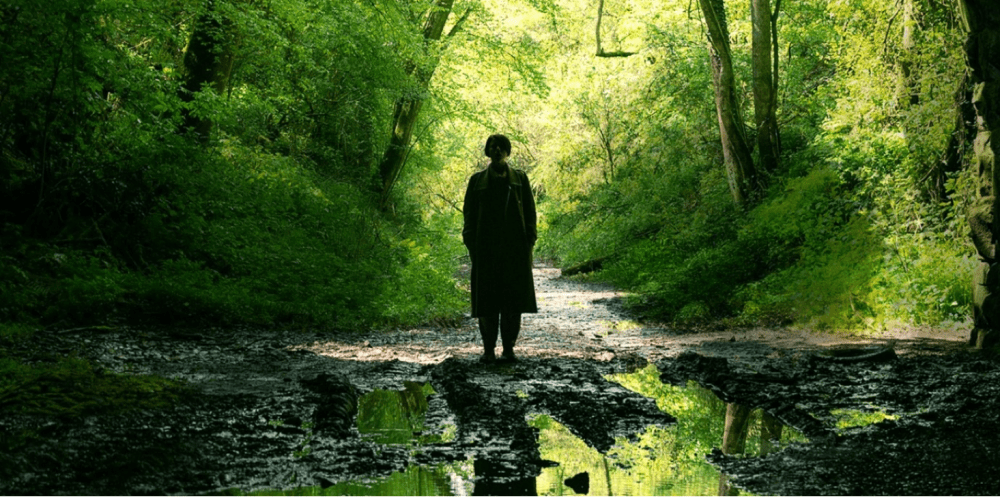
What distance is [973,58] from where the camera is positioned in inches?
330

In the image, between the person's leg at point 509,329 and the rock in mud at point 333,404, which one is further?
the person's leg at point 509,329

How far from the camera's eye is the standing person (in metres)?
8.41

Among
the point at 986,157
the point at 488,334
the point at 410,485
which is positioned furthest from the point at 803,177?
the point at 410,485

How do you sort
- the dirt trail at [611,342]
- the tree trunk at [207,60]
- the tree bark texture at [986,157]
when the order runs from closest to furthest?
1. the tree bark texture at [986,157]
2. the dirt trail at [611,342]
3. the tree trunk at [207,60]

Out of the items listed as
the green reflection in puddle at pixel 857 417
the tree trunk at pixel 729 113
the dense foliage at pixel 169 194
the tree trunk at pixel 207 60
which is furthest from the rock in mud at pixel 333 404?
the tree trunk at pixel 729 113

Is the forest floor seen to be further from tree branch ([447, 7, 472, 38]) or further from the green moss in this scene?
tree branch ([447, 7, 472, 38])

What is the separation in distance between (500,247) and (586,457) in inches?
162

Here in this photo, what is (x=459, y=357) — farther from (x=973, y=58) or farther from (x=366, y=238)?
(x=366, y=238)

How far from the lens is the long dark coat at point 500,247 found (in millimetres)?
8414

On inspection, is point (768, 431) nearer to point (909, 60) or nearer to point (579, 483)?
point (579, 483)

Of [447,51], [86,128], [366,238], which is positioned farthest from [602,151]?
[86,128]

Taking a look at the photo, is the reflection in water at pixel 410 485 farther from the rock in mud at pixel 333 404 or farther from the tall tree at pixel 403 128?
the tall tree at pixel 403 128

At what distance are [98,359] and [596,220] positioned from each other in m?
22.6

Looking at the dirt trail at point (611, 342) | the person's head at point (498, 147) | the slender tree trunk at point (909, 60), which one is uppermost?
the slender tree trunk at point (909, 60)
